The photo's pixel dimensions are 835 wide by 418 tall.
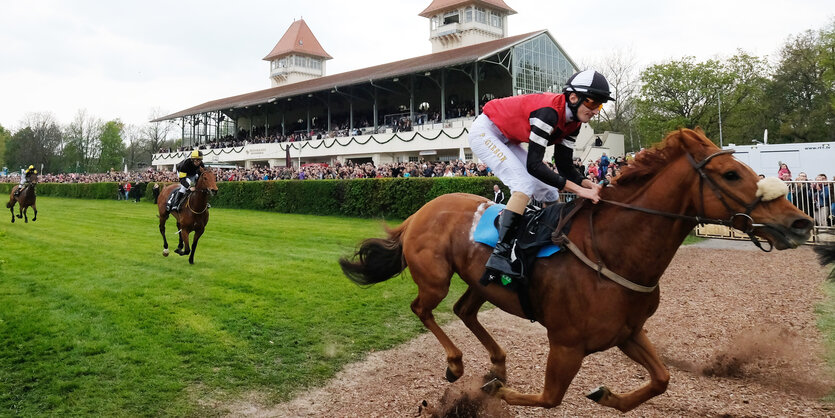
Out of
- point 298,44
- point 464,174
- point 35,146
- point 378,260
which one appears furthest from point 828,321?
point 35,146

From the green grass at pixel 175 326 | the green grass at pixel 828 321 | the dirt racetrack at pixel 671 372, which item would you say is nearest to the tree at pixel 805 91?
the green grass at pixel 828 321

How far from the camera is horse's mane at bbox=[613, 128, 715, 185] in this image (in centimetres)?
338

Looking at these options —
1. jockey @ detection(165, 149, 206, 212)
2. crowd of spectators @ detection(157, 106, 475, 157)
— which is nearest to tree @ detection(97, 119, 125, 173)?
crowd of spectators @ detection(157, 106, 475, 157)

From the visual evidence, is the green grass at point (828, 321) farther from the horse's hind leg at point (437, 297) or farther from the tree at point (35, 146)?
the tree at point (35, 146)

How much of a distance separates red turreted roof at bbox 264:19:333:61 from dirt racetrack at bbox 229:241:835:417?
6690cm

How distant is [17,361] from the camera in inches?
199

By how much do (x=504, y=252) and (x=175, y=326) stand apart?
4.45 m

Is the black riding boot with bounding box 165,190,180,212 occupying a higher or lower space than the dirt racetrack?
higher

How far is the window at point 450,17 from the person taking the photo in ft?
168

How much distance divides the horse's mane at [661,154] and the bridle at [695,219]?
0.30ft

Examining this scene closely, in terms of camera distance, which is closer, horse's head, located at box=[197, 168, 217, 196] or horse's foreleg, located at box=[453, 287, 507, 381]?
horse's foreleg, located at box=[453, 287, 507, 381]

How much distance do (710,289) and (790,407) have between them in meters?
5.13

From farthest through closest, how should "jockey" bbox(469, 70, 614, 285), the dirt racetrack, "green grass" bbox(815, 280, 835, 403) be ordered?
1. "green grass" bbox(815, 280, 835, 403)
2. the dirt racetrack
3. "jockey" bbox(469, 70, 614, 285)

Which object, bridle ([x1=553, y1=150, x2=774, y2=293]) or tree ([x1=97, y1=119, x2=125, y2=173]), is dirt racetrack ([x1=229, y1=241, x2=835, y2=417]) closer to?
bridle ([x1=553, y1=150, x2=774, y2=293])
